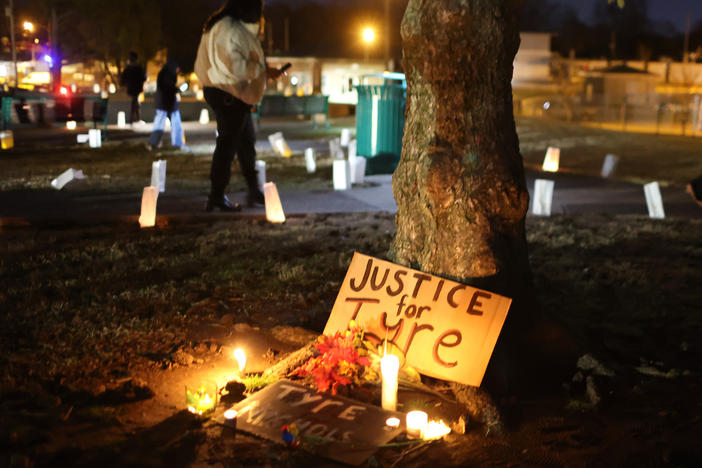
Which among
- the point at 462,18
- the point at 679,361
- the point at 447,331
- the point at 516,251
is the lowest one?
the point at 679,361

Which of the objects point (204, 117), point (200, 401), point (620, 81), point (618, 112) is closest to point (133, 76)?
point (204, 117)

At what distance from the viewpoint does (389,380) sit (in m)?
3.74

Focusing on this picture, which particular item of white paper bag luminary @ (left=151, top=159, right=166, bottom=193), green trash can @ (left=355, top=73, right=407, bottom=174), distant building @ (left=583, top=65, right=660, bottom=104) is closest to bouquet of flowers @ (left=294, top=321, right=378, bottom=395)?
white paper bag luminary @ (left=151, top=159, right=166, bottom=193)

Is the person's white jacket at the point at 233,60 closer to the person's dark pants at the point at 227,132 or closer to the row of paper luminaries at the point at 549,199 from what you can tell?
the person's dark pants at the point at 227,132

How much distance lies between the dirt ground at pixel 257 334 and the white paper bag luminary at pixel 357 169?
9.82 ft

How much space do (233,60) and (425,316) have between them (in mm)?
4675

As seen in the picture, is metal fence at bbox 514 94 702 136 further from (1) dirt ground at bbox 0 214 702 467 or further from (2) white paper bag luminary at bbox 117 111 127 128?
(1) dirt ground at bbox 0 214 702 467

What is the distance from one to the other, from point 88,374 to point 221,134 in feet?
14.9

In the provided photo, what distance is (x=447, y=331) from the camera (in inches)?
163

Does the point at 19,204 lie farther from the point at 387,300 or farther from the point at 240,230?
the point at 387,300

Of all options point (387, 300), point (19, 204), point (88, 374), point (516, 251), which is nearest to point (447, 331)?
point (387, 300)

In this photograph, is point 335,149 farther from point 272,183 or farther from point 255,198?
point 272,183

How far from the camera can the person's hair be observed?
25.8 ft

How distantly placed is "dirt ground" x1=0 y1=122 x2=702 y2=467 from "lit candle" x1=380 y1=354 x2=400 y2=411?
0.82 feet
